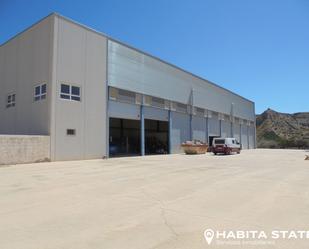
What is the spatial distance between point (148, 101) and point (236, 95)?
2968 centimetres

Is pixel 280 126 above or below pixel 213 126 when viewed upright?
above

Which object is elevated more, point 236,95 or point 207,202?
point 236,95

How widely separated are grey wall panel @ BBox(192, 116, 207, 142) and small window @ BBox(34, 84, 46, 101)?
2218 centimetres

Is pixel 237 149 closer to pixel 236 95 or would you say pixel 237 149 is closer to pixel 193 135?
pixel 193 135

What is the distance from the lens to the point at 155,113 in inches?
1330

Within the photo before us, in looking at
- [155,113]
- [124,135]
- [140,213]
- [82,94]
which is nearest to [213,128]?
[124,135]

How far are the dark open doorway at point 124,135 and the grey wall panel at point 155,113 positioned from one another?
282 inches

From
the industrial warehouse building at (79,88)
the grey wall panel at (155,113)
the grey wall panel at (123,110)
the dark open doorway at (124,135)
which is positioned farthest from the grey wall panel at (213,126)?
the grey wall panel at (123,110)

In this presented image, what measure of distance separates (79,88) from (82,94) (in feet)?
1.80

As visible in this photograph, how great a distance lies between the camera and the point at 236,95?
2259 inches

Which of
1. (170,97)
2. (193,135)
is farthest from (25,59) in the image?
(193,135)

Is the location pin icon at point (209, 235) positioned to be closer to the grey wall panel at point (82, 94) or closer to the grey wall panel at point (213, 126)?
the grey wall panel at point (82, 94)

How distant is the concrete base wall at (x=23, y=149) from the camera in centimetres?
1917

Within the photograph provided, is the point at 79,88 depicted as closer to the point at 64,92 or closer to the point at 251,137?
the point at 64,92
